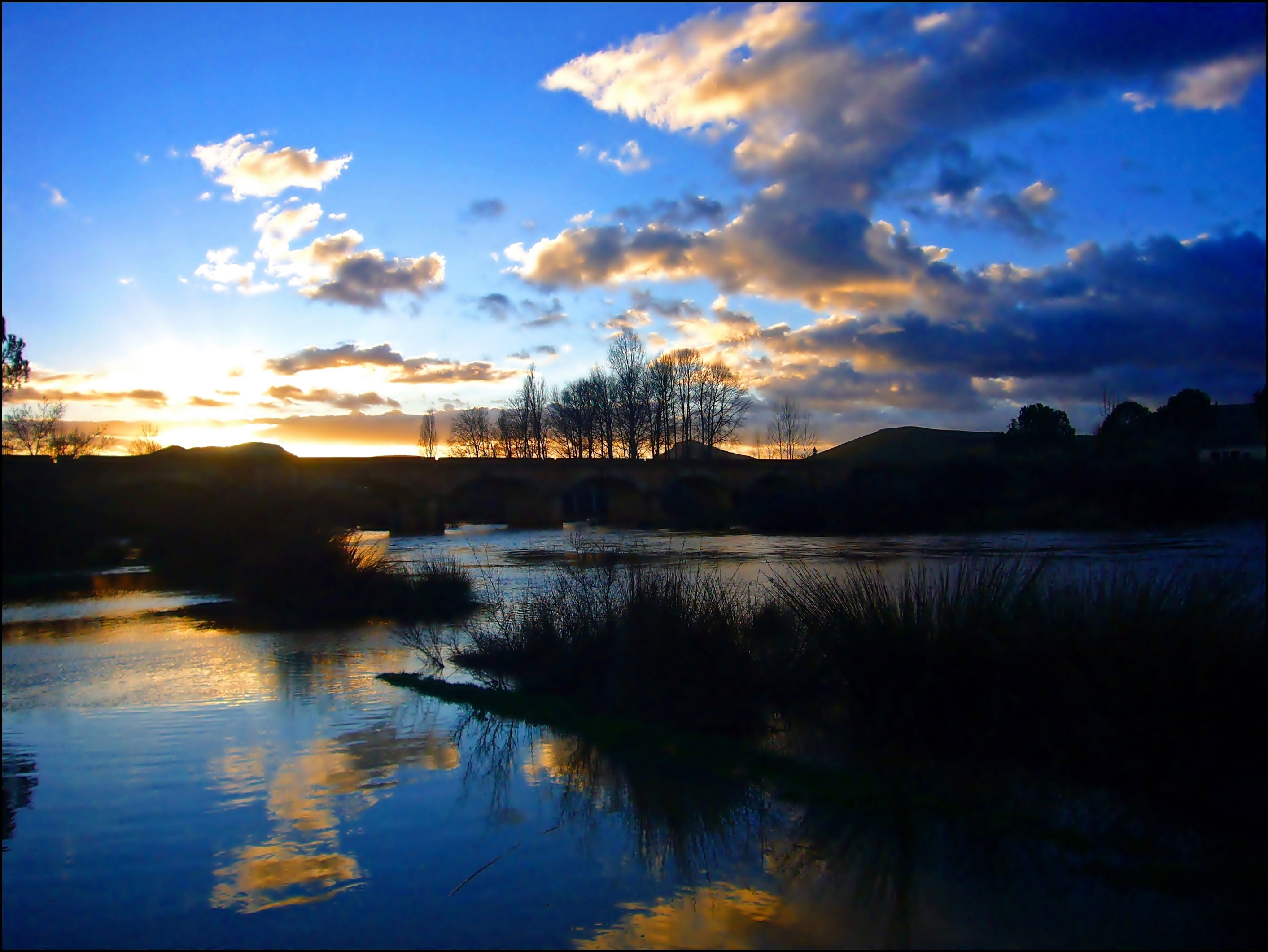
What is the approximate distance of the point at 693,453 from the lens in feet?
229

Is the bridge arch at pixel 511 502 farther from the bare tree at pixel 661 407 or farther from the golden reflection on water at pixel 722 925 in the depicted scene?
the golden reflection on water at pixel 722 925

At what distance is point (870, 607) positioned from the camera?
25.3 ft

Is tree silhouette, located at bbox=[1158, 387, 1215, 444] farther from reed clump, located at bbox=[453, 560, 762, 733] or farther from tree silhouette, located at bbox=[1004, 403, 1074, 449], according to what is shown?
reed clump, located at bbox=[453, 560, 762, 733]

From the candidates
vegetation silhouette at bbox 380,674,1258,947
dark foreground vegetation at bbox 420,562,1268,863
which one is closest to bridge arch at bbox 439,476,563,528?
dark foreground vegetation at bbox 420,562,1268,863

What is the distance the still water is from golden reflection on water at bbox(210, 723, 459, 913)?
0.02 m

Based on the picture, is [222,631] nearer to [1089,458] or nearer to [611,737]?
[611,737]

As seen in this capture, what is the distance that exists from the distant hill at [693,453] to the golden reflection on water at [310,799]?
189ft

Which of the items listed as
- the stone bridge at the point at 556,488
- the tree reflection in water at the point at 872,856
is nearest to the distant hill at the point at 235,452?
the stone bridge at the point at 556,488

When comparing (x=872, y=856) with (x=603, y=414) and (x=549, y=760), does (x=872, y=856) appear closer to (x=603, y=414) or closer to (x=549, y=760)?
(x=549, y=760)

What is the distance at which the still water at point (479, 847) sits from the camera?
433 cm

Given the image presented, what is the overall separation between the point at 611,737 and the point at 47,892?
4.46 metres

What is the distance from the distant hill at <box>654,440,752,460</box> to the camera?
66312 mm

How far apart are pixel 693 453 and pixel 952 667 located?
6305 cm

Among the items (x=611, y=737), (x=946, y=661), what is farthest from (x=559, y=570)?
(x=946, y=661)
